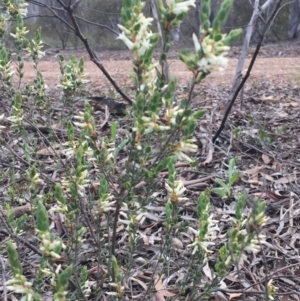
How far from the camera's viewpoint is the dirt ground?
890cm

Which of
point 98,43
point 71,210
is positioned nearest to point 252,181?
point 71,210

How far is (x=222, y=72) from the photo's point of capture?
2.83 meters

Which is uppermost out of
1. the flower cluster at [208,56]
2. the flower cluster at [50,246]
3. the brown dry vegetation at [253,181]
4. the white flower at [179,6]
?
the white flower at [179,6]

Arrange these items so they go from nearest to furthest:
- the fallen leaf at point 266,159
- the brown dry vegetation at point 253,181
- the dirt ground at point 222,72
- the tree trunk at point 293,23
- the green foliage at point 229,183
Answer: the brown dry vegetation at point 253,181, the green foliage at point 229,183, the fallen leaf at point 266,159, the dirt ground at point 222,72, the tree trunk at point 293,23

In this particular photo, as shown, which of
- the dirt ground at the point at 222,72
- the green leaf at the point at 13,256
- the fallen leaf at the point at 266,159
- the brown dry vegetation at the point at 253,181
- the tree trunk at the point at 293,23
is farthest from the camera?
the tree trunk at the point at 293,23

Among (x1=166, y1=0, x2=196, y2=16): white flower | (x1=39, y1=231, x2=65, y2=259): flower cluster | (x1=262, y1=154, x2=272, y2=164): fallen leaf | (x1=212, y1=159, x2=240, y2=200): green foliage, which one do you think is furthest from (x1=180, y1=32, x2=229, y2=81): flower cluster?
(x1=262, y1=154, x2=272, y2=164): fallen leaf

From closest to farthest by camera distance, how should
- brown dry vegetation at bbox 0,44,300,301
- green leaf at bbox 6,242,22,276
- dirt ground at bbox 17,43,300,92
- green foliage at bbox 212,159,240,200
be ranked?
1. green leaf at bbox 6,242,22,276
2. brown dry vegetation at bbox 0,44,300,301
3. green foliage at bbox 212,159,240,200
4. dirt ground at bbox 17,43,300,92

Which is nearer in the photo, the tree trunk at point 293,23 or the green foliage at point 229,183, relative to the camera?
the green foliage at point 229,183

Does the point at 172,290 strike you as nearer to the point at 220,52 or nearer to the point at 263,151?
the point at 220,52

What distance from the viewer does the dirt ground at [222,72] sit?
350 inches

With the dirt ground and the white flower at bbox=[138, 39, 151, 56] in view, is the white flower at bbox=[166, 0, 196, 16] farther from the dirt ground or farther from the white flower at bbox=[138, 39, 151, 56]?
the dirt ground

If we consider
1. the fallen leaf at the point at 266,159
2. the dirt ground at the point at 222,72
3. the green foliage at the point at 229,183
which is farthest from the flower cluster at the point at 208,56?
the dirt ground at the point at 222,72

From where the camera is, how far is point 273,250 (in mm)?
2580

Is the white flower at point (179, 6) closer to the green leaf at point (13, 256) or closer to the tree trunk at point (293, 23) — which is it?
the green leaf at point (13, 256)
